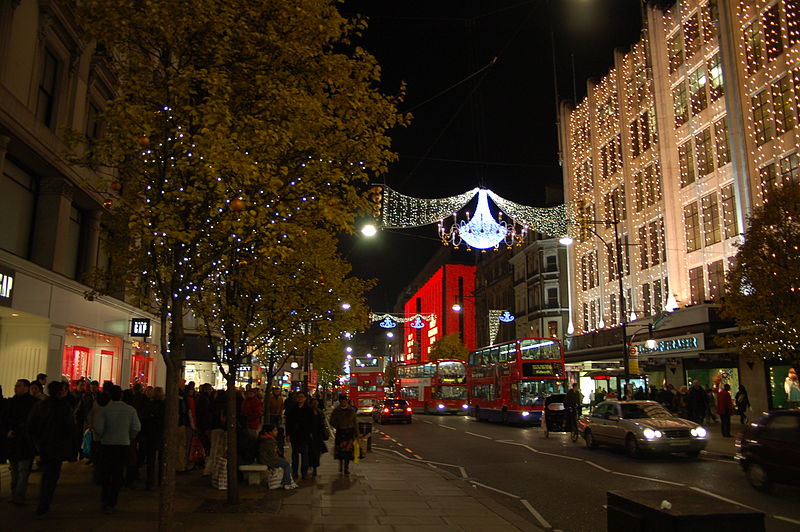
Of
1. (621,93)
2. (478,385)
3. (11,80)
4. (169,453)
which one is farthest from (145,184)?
(621,93)

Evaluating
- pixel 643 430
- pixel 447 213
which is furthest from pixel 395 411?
pixel 643 430

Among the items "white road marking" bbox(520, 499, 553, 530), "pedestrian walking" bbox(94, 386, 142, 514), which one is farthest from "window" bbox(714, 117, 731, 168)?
"pedestrian walking" bbox(94, 386, 142, 514)

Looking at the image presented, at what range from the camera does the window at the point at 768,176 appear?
27453mm

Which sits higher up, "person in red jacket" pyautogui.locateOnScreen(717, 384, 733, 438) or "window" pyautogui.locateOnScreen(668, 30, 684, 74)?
"window" pyautogui.locateOnScreen(668, 30, 684, 74)

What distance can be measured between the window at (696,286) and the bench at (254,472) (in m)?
27.2

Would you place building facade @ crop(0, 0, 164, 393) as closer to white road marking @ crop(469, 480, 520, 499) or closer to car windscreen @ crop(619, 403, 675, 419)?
white road marking @ crop(469, 480, 520, 499)

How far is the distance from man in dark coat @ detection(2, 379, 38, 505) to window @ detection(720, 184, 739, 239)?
29.7 meters

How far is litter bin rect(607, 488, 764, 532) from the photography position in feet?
11.0

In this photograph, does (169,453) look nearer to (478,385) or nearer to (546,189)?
(478,385)

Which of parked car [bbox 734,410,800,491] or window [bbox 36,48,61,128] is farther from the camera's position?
window [bbox 36,48,61,128]

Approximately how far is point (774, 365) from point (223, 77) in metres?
28.7

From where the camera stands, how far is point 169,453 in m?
7.02

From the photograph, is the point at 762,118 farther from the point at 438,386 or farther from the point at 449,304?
the point at 449,304

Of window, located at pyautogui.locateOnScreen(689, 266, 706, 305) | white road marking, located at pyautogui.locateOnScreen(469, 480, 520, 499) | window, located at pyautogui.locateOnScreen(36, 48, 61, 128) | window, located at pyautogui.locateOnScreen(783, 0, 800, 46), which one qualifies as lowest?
white road marking, located at pyautogui.locateOnScreen(469, 480, 520, 499)
